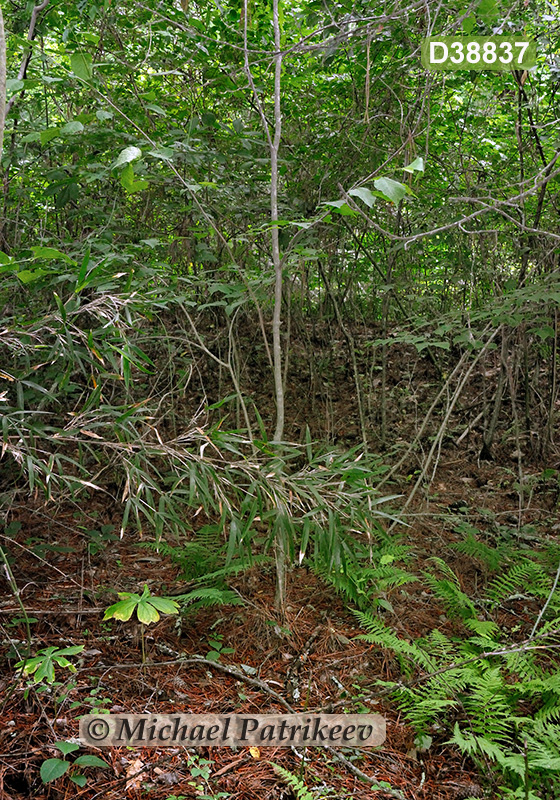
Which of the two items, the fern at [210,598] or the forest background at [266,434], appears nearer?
the forest background at [266,434]

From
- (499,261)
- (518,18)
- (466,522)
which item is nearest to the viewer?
(518,18)

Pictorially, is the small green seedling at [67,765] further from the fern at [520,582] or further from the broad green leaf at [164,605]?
the fern at [520,582]

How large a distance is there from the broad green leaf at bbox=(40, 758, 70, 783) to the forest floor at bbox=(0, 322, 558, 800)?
0.09m

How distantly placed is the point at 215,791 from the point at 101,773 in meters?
0.38

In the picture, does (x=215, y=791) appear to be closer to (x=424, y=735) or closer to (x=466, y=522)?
(x=424, y=735)

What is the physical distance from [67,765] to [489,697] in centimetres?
159

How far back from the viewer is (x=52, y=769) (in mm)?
1807

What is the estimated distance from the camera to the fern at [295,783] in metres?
1.87

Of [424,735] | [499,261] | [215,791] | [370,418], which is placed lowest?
[424,735]

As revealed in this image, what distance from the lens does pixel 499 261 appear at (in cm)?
520

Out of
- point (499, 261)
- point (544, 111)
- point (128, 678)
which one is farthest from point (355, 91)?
point (128, 678)

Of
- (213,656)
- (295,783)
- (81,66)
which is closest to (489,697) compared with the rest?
(295,783)

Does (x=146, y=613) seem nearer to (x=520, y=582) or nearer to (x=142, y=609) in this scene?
(x=142, y=609)

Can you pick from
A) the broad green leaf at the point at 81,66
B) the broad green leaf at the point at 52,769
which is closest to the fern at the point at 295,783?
the broad green leaf at the point at 52,769
